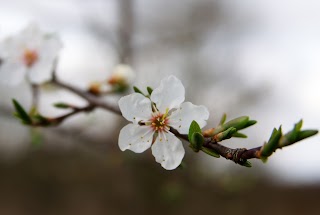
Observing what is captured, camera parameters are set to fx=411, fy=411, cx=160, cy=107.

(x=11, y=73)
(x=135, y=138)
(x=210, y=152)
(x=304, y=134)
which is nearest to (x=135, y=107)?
(x=135, y=138)

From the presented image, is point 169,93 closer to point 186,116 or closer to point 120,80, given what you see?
point 186,116

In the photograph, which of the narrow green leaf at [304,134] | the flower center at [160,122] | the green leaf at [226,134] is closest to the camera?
the narrow green leaf at [304,134]

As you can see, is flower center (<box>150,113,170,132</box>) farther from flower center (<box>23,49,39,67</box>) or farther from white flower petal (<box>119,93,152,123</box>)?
flower center (<box>23,49,39,67</box>)

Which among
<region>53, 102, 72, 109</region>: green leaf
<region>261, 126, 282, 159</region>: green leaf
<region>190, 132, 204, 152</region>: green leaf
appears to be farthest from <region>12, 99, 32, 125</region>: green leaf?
<region>261, 126, 282, 159</region>: green leaf

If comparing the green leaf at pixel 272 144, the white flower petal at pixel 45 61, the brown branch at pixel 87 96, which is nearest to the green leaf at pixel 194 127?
the green leaf at pixel 272 144

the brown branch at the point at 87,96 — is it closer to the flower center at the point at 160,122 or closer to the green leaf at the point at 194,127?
the flower center at the point at 160,122

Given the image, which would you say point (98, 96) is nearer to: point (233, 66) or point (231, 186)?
point (231, 186)
